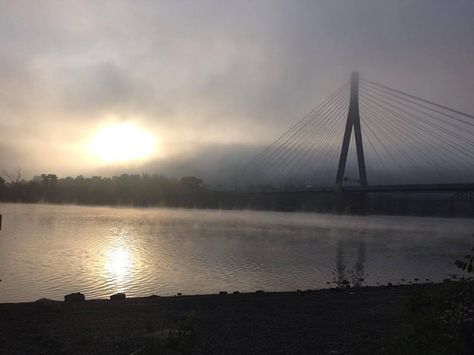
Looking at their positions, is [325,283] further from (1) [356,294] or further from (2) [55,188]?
(2) [55,188]

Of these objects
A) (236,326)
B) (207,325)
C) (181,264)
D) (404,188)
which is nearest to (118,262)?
(181,264)

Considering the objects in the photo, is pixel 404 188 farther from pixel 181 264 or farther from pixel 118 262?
pixel 118 262

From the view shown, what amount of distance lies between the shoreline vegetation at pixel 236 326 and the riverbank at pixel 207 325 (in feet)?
0.04

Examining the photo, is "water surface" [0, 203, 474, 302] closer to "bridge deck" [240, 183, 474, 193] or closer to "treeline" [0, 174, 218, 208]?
"bridge deck" [240, 183, 474, 193]

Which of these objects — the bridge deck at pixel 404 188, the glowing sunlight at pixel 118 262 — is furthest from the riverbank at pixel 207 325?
the bridge deck at pixel 404 188

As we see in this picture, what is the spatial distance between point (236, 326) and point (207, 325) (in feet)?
1.29

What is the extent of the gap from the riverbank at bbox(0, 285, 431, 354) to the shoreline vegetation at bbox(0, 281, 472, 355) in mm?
12

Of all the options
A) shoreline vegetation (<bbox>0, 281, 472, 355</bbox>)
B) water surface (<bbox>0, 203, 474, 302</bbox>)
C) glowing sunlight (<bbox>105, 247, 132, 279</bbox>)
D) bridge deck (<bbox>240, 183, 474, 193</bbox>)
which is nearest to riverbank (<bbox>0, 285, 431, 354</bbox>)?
shoreline vegetation (<bbox>0, 281, 472, 355</bbox>)

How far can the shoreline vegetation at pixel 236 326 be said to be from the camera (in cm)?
375

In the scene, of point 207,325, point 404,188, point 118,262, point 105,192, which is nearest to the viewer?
point 207,325

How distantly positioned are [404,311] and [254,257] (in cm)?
1653

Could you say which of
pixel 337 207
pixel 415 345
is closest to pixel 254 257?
pixel 415 345

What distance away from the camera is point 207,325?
6.71 meters

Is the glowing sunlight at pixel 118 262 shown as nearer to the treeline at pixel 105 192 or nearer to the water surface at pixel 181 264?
the water surface at pixel 181 264
